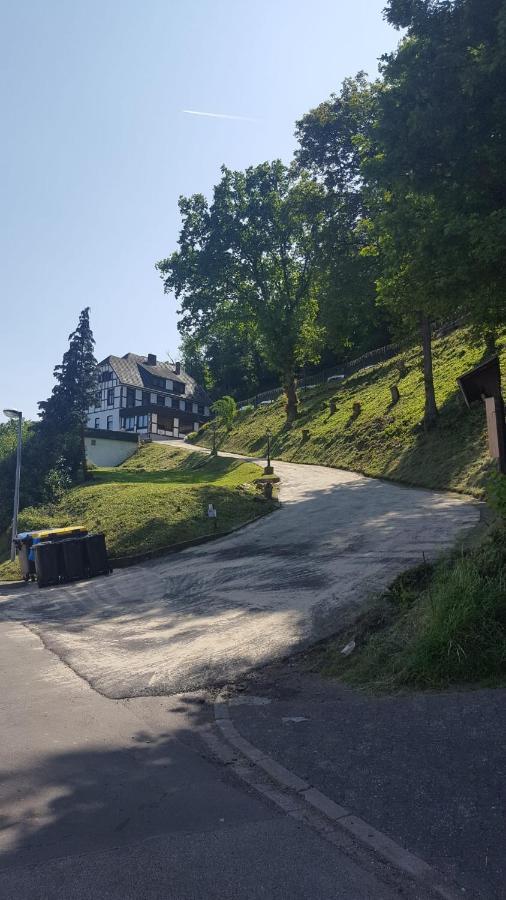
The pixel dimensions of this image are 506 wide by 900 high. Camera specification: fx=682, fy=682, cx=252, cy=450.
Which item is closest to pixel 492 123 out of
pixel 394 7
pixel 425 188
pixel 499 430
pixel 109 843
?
pixel 425 188

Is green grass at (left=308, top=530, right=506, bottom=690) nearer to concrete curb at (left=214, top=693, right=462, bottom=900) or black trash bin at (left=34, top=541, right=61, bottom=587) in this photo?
concrete curb at (left=214, top=693, right=462, bottom=900)

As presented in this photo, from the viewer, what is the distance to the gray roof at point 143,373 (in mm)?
80500

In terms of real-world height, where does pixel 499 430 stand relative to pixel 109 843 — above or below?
above

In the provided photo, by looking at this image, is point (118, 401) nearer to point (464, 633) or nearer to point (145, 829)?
point (464, 633)

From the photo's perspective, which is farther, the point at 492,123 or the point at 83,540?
the point at 83,540

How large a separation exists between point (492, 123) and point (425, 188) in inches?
74.2

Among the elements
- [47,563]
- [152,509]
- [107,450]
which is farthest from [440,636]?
[107,450]

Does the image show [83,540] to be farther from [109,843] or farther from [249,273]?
[249,273]

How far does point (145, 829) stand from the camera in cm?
426

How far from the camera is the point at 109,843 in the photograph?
13.4 ft

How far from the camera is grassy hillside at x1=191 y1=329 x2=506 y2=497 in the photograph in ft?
80.8

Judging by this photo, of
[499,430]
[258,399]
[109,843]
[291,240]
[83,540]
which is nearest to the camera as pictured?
[109,843]

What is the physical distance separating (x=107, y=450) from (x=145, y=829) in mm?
57855

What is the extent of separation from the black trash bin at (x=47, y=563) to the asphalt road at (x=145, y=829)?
599 inches
